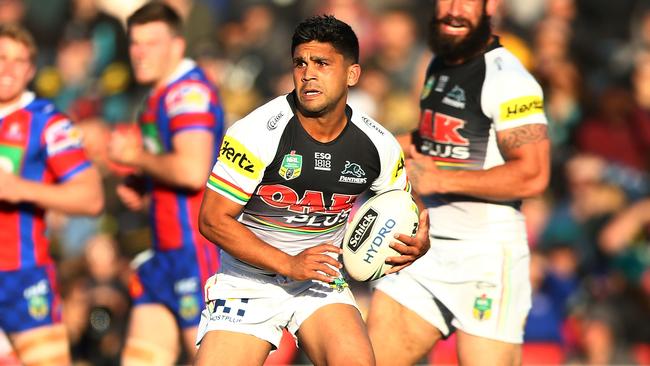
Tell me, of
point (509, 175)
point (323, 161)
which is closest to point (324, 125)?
point (323, 161)

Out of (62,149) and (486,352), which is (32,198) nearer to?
(62,149)

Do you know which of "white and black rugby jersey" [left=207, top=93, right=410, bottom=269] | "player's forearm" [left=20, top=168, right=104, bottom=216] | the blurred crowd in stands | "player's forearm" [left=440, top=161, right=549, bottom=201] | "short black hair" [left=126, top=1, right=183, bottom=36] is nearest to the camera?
"white and black rugby jersey" [left=207, top=93, right=410, bottom=269]

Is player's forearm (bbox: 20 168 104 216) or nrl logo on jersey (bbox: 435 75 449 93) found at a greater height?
nrl logo on jersey (bbox: 435 75 449 93)

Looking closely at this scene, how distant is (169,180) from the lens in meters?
7.94

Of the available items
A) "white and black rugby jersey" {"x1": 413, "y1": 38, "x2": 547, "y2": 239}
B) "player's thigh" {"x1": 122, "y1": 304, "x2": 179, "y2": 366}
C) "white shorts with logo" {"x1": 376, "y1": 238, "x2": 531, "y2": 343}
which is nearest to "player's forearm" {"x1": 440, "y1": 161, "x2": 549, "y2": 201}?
"white and black rugby jersey" {"x1": 413, "y1": 38, "x2": 547, "y2": 239}

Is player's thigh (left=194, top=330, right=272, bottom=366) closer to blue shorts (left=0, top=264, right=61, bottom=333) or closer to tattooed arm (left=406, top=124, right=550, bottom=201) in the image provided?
tattooed arm (left=406, top=124, right=550, bottom=201)

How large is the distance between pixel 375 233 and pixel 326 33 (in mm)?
1090

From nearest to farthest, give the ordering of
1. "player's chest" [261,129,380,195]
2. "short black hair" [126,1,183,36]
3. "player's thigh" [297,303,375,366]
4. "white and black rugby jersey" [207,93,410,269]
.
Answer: "player's thigh" [297,303,375,366] < "white and black rugby jersey" [207,93,410,269] < "player's chest" [261,129,380,195] < "short black hair" [126,1,183,36]

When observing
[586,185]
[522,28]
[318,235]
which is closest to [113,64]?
[522,28]

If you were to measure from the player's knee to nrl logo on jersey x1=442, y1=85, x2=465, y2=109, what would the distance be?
267cm

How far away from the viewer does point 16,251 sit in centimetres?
774

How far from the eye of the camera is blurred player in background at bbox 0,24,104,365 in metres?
7.65

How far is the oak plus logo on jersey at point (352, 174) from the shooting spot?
20.6ft

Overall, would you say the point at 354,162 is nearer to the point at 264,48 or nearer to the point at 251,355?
the point at 251,355
